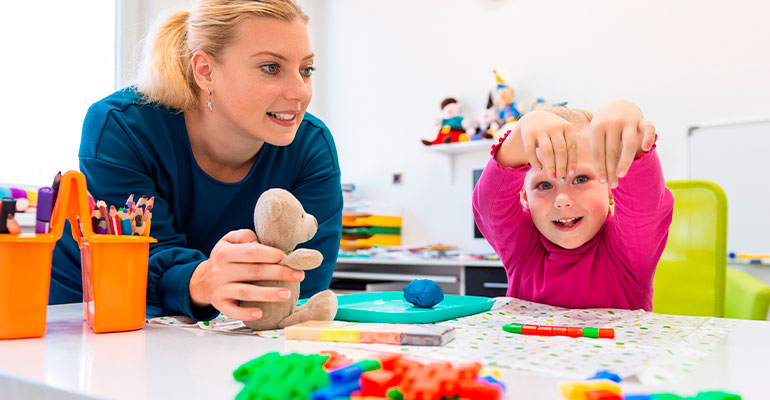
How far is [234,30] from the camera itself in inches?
39.8

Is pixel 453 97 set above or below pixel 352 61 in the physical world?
Result: below

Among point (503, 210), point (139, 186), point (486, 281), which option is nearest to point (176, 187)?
point (139, 186)

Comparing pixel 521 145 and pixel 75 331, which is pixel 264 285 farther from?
pixel 521 145

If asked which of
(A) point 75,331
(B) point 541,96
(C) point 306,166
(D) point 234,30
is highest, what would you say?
(B) point 541,96

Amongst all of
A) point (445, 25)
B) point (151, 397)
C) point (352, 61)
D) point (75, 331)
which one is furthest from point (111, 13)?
point (151, 397)

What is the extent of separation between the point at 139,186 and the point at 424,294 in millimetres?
484

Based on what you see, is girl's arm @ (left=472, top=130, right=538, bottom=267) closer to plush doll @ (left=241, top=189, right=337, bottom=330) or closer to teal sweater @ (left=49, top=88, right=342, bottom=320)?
teal sweater @ (left=49, top=88, right=342, bottom=320)

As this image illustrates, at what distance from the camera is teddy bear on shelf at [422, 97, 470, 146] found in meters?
3.19

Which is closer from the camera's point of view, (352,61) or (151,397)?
(151,397)

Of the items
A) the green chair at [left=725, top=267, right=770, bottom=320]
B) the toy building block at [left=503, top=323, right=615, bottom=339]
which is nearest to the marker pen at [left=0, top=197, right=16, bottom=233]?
the toy building block at [left=503, top=323, right=615, bottom=339]

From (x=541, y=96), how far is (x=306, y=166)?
2.18m

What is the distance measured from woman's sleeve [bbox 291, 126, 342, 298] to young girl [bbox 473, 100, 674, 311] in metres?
0.29

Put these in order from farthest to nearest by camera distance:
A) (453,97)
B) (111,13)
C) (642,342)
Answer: (453,97) → (111,13) → (642,342)

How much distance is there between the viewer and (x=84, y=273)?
77cm
